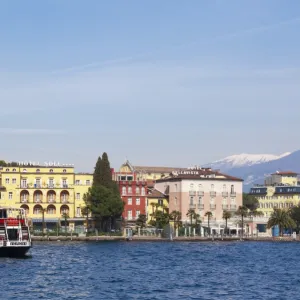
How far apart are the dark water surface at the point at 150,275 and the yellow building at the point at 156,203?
191 ft

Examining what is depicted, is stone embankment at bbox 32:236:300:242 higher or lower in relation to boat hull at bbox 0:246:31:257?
higher

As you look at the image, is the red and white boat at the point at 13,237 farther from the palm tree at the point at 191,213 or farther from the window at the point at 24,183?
the palm tree at the point at 191,213

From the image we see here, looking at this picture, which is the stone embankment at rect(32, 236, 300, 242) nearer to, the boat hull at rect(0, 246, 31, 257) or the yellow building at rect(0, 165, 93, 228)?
the yellow building at rect(0, 165, 93, 228)

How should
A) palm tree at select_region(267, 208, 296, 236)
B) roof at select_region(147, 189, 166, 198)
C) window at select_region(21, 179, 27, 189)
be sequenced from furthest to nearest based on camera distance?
roof at select_region(147, 189, 166, 198) < palm tree at select_region(267, 208, 296, 236) < window at select_region(21, 179, 27, 189)

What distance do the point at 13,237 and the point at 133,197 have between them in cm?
7598

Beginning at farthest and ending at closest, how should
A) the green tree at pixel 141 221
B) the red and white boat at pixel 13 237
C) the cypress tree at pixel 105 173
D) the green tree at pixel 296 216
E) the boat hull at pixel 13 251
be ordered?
1. the green tree at pixel 296 216
2. the green tree at pixel 141 221
3. the cypress tree at pixel 105 173
4. the boat hull at pixel 13 251
5. the red and white boat at pixel 13 237

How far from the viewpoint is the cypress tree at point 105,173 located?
15988 cm

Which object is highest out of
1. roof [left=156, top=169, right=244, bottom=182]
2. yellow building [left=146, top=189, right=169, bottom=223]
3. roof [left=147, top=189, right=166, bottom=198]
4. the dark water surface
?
roof [left=156, top=169, right=244, bottom=182]

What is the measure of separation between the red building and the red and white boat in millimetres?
73546

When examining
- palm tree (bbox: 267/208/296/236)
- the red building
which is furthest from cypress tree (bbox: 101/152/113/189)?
palm tree (bbox: 267/208/296/236)

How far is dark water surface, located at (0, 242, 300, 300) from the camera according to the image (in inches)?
2505

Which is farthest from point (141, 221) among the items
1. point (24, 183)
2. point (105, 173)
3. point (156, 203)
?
point (24, 183)

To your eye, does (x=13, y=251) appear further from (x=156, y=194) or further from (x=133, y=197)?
(x=156, y=194)

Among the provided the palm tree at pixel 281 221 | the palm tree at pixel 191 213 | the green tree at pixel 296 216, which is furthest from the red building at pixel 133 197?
the green tree at pixel 296 216
